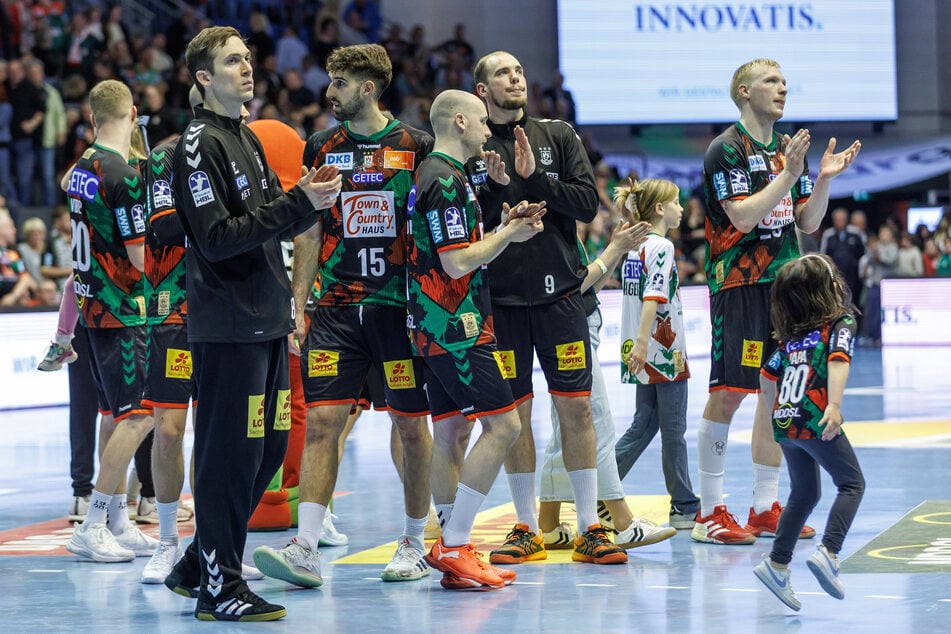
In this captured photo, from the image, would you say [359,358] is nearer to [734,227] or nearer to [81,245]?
[81,245]

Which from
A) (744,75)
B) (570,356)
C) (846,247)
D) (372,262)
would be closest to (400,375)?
(372,262)

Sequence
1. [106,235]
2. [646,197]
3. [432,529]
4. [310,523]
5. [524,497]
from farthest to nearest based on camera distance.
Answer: [646,197]
[432,529]
[106,235]
[524,497]
[310,523]

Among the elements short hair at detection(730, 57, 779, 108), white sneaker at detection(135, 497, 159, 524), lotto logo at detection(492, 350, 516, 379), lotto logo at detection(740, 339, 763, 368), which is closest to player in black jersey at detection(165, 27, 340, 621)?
lotto logo at detection(492, 350, 516, 379)

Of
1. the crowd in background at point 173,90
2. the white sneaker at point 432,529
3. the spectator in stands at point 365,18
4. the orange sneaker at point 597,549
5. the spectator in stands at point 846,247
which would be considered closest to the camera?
the orange sneaker at point 597,549

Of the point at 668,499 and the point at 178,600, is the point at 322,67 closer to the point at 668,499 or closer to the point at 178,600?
the point at 668,499

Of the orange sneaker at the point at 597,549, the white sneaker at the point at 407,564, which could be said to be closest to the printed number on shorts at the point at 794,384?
the orange sneaker at the point at 597,549

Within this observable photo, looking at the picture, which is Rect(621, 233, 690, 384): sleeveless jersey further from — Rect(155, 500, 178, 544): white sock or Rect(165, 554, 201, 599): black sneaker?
Rect(165, 554, 201, 599): black sneaker

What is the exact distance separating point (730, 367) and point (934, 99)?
22885mm

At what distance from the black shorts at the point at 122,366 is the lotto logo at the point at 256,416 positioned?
5.71 feet

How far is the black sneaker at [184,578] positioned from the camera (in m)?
5.62

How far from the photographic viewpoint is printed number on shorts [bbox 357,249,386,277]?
597cm

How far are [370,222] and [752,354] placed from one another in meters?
2.04

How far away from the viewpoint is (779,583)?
5203 millimetres

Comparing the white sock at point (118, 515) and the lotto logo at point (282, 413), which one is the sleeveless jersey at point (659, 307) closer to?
the lotto logo at point (282, 413)
